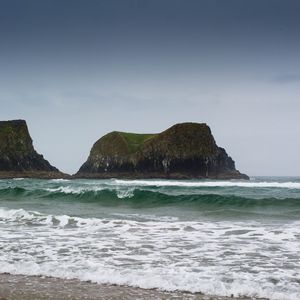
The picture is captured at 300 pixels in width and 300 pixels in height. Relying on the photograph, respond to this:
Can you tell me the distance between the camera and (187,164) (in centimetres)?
9262

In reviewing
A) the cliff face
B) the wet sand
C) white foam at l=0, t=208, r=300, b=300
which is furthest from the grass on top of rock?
the wet sand

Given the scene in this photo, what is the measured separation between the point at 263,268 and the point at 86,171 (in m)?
95.9

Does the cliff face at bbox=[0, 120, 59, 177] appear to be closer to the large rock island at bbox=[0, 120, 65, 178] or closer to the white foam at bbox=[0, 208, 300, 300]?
the large rock island at bbox=[0, 120, 65, 178]

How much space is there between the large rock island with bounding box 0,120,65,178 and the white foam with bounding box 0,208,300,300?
263ft

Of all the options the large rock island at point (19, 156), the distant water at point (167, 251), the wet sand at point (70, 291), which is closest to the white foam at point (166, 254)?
the distant water at point (167, 251)

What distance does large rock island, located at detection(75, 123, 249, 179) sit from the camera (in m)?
92.1

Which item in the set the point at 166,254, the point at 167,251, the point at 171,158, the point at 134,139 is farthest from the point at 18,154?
the point at 166,254

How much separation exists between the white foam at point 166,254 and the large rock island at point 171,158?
7478 cm

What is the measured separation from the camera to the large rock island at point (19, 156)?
311 feet

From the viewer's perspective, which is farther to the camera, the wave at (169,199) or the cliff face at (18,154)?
the cliff face at (18,154)

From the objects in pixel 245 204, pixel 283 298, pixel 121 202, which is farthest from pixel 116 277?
pixel 121 202

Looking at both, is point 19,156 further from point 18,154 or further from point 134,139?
point 134,139

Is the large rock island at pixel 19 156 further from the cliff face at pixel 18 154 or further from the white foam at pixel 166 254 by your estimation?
the white foam at pixel 166 254

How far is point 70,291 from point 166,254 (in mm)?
3190
